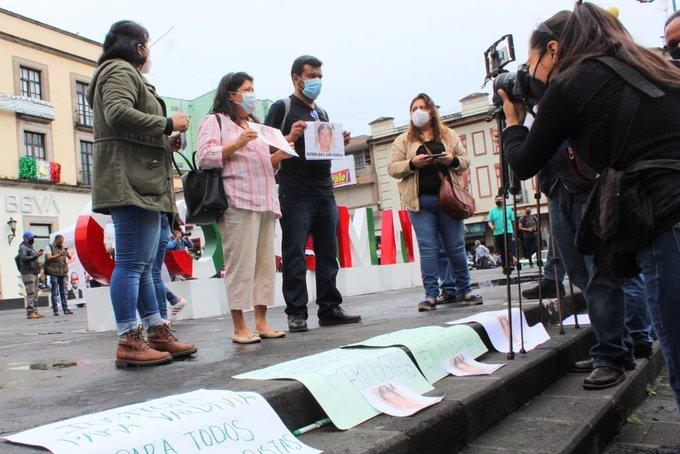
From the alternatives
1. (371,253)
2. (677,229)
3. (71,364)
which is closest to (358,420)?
(677,229)

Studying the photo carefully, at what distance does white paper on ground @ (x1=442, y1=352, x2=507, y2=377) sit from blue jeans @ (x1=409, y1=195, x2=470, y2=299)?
6.98 ft

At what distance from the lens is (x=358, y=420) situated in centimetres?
218

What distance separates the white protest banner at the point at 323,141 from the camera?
4391 millimetres

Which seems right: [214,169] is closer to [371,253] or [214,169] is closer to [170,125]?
[170,125]

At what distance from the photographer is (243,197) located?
12.6ft

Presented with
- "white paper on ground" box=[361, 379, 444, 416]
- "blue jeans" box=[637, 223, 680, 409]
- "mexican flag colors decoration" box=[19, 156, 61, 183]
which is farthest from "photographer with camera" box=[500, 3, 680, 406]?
"mexican flag colors decoration" box=[19, 156, 61, 183]

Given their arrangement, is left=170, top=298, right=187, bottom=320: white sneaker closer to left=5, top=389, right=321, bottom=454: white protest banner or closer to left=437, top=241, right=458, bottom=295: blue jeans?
left=437, top=241, right=458, bottom=295: blue jeans

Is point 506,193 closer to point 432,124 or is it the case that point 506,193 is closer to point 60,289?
point 432,124

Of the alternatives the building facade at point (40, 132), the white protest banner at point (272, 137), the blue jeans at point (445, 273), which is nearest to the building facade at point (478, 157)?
the building facade at point (40, 132)

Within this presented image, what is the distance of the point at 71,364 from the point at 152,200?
3.85ft

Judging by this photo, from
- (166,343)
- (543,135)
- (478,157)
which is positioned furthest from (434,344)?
(478,157)

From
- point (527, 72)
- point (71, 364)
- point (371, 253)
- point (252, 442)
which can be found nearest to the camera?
point (252, 442)

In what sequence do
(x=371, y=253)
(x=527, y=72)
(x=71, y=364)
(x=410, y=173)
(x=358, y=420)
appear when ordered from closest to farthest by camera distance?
(x=358, y=420) → (x=527, y=72) → (x=71, y=364) → (x=410, y=173) → (x=371, y=253)

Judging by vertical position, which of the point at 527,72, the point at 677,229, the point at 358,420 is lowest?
the point at 358,420
